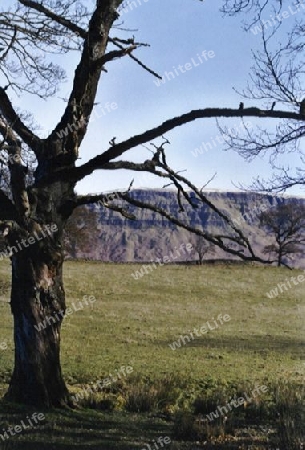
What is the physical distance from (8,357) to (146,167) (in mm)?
10118

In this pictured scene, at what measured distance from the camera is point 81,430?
24.1ft

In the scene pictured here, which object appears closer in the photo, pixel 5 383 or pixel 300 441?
pixel 300 441

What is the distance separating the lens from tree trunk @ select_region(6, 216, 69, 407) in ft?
27.2

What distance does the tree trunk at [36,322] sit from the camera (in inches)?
326

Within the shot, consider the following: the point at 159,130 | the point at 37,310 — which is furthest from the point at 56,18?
the point at 37,310

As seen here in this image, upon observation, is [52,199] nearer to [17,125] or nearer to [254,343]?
[17,125]

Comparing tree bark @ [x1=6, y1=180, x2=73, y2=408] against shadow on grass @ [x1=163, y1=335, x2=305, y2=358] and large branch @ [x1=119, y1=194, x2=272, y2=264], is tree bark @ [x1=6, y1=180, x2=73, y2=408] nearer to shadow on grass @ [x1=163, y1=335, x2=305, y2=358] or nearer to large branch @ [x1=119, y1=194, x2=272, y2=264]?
large branch @ [x1=119, y1=194, x2=272, y2=264]

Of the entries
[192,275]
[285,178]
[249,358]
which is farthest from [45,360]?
[192,275]

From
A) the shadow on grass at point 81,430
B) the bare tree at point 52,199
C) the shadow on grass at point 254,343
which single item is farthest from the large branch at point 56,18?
the shadow on grass at point 254,343

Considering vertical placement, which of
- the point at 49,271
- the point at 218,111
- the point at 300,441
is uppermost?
the point at 218,111

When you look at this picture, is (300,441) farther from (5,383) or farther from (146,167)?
(5,383)

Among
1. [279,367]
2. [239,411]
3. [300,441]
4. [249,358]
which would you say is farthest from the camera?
[249,358]

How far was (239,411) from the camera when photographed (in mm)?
9234

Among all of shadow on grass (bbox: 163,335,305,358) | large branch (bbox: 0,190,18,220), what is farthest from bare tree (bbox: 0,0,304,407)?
shadow on grass (bbox: 163,335,305,358)
